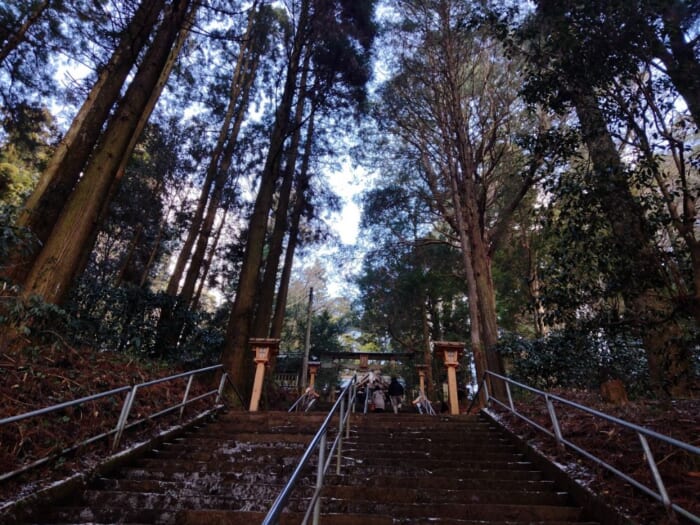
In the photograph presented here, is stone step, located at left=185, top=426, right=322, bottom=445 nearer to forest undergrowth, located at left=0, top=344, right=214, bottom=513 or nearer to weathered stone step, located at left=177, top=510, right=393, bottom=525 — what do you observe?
forest undergrowth, located at left=0, top=344, right=214, bottom=513

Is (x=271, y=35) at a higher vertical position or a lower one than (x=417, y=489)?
higher

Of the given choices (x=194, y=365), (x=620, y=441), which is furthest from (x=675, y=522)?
(x=194, y=365)

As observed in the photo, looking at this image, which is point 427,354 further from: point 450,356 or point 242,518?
point 242,518

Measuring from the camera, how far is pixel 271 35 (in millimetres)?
12555

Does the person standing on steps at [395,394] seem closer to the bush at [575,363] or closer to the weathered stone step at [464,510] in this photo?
the bush at [575,363]

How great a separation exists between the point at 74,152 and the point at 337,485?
20.3 feet

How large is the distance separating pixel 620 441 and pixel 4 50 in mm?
12588

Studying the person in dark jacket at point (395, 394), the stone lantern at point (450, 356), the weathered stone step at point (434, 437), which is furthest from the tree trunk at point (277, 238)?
the weathered stone step at point (434, 437)

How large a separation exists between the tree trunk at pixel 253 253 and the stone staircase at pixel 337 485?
8.13ft

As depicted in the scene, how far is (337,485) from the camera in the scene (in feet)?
10.7

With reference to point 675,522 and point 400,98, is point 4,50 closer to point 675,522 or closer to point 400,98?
point 400,98

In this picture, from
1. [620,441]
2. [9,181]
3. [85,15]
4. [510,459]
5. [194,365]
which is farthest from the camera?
[9,181]

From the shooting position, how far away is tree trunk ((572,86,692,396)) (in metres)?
4.23

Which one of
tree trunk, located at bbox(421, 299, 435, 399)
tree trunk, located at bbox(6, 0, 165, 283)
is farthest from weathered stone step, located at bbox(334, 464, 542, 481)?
tree trunk, located at bbox(421, 299, 435, 399)
